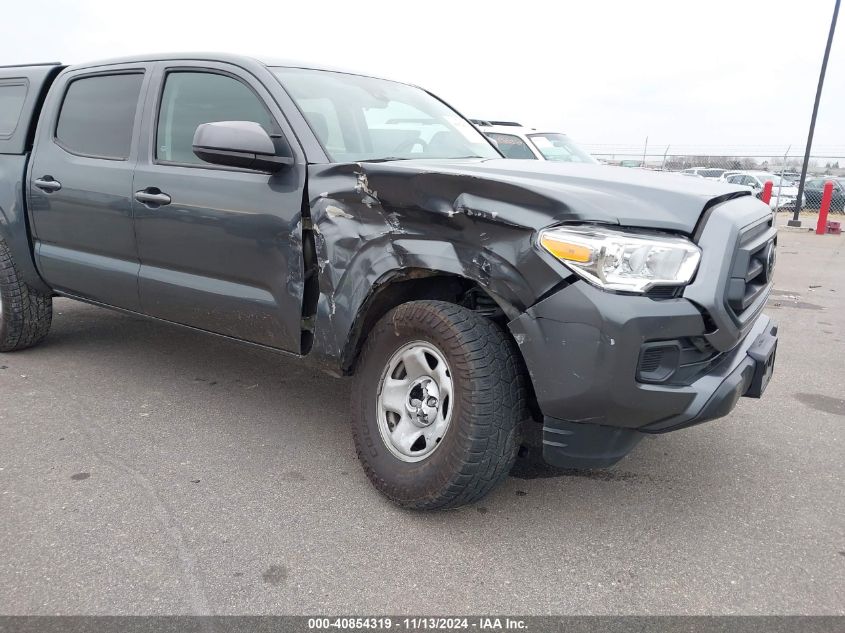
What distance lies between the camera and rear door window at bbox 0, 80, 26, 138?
4.49 m

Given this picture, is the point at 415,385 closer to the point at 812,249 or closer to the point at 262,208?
the point at 262,208

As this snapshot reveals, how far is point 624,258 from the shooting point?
228 cm

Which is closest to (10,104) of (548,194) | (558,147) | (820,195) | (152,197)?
(152,197)

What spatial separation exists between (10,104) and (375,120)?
270 centimetres

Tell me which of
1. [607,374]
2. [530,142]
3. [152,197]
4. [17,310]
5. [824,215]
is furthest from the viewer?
[824,215]

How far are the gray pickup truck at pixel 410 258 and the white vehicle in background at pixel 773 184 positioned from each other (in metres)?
17.9

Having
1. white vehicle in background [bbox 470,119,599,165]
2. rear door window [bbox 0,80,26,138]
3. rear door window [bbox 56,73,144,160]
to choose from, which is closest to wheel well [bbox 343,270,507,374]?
rear door window [bbox 56,73,144,160]

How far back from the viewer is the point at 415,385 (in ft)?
9.25

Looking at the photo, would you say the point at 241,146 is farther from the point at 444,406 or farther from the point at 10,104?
the point at 10,104

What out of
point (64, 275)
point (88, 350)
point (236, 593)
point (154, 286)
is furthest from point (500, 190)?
point (88, 350)

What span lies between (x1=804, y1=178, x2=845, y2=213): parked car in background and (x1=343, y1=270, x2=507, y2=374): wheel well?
22.3m

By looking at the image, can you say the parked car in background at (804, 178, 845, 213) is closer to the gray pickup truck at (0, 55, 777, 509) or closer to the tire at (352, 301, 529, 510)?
the gray pickup truck at (0, 55, 777, 509)

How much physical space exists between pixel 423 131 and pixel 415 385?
1.62m

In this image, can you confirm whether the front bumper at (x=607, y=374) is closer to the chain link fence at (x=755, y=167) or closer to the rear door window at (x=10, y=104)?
the rear door window at (x=10, y=104)
